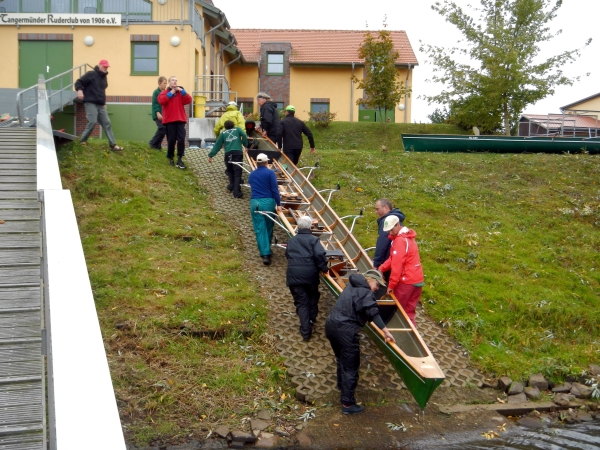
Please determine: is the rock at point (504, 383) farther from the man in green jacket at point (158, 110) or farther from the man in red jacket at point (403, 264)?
the man in green jacket at point (158, 110)

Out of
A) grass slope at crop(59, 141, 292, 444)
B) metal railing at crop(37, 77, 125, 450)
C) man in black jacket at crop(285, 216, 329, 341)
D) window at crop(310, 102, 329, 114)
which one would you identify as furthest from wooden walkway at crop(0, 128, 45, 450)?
window at crop(310, 102, 329, 114)

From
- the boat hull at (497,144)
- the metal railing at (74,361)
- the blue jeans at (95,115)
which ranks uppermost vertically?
the blue jeans at (95,115)

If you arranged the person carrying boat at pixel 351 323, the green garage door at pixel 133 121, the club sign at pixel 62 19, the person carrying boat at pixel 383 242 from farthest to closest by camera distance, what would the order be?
1. the green garage door at pixel 133 121
2. the club sign at pixel 62 19
3. the person carrying boat at pixel 383 242
4. the person carrying boat at pixel 351 323

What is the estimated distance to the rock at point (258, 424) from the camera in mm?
7865

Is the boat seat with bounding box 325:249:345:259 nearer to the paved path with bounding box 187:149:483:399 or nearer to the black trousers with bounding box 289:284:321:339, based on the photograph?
the black trousers with bounding box 289:284:321:339

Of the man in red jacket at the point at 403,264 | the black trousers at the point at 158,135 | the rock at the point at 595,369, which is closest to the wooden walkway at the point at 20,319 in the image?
the man in red jacket at the point at 403,264

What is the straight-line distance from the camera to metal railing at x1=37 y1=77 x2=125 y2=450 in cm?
310

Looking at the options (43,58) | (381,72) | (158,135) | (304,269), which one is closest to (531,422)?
(304,269)

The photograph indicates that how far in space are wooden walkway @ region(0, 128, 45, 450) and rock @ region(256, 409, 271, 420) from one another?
3425 mm

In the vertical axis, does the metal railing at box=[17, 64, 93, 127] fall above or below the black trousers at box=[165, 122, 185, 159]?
above

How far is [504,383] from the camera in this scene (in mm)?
9234

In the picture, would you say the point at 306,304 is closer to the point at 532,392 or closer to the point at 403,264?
the point at 403,264

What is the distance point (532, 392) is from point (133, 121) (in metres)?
18.9

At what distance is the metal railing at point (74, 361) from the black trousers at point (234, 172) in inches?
404
